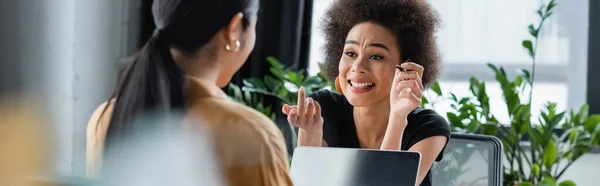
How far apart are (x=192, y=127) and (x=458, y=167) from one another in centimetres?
85

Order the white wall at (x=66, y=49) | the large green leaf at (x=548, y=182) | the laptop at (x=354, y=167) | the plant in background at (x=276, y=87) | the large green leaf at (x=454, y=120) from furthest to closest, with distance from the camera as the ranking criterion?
1. the large green leaf at (x=548, y=182)
2. the large green leaf at (x=454, y=120)
3. the laptop at (x=354, y=167)
4. the plant in background at (x=276, y=87)
5. the white wall at (x=66, y=49)

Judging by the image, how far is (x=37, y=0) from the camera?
2.56 ft

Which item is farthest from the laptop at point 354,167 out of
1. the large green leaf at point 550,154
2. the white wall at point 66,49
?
the large green leaf at point 550,154

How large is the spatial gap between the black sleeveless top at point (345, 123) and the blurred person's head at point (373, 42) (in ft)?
0.06

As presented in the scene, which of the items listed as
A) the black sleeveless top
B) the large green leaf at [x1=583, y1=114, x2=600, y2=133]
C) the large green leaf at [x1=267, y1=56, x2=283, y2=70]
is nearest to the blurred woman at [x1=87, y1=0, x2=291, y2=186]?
the large green leaf at [x1=267, y1=56, x2=283, y2=70]

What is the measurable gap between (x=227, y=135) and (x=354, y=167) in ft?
0.73

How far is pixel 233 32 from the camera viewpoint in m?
0.81

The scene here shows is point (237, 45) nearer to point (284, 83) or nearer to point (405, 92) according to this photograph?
point (284, 83)

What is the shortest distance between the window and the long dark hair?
1.00 metres

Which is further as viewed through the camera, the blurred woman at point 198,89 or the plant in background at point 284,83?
the plant in background at point 284,83

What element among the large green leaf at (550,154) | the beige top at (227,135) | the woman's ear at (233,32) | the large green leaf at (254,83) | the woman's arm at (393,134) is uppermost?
the woman's ear at (233,32)

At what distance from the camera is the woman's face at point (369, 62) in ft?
3.39

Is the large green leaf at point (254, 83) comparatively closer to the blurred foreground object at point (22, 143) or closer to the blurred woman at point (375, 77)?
the blurred woman at point (375, 77)

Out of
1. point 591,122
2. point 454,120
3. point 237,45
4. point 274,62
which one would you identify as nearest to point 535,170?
point 591,122
